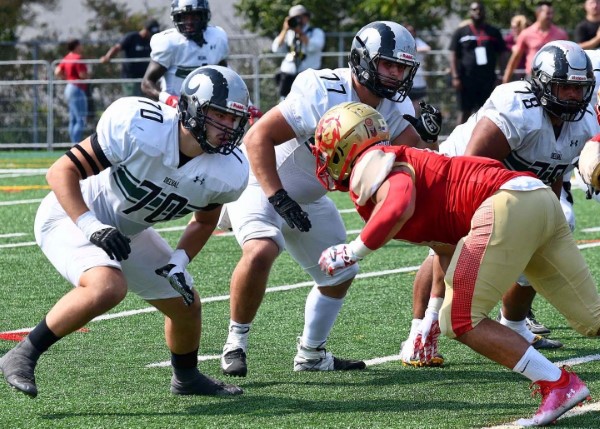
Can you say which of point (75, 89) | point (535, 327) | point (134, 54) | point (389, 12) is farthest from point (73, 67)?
point (535, 327)

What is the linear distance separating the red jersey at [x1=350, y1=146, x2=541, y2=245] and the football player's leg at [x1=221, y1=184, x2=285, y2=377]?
34.9 inches

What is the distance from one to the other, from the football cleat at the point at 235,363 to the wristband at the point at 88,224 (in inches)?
41.9

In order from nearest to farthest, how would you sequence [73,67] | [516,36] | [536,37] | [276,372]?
[276,372], [536,37], [516,36], [73,67]

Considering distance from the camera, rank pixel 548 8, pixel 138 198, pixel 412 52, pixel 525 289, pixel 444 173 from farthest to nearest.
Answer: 1. pixel 548 8
2. pixel 525 289
3. pixel 412 52
4. pixel 138 198
5. pixel 444 173

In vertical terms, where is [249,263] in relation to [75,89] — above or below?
above

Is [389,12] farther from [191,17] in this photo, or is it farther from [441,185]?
[441,185]

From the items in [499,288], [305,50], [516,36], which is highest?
[499,288]

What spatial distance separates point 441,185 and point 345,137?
403mm

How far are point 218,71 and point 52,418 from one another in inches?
58.3

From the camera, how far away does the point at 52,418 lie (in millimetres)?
4543

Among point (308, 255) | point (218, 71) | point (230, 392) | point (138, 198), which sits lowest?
point (230, 392)

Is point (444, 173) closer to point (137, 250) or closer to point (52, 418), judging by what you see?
point (137, 250)

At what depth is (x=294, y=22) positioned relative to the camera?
14562mm

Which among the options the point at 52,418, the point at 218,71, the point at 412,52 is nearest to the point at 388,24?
the point at 412,52
